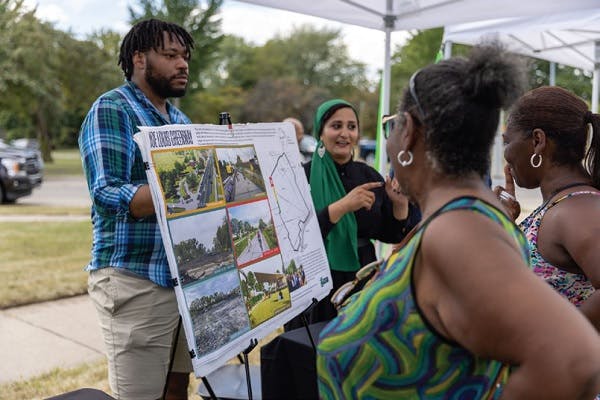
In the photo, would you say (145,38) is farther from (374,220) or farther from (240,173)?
(374,220)

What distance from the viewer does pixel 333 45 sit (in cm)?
6175

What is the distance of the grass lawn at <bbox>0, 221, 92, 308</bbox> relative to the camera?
5.36 meters

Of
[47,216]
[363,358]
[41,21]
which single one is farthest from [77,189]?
[363,358]

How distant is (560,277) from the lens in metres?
1.76

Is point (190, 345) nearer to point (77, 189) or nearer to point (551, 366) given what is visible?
point (551, 366)

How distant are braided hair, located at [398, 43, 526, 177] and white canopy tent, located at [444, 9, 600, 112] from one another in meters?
3.13

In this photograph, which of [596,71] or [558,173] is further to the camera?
[596,71]

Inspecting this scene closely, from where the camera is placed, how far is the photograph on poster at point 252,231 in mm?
2092

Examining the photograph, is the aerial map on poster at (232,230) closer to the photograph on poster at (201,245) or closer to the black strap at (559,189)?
the photograph on poster at (201,245)

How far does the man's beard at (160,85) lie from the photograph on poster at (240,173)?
38 cm

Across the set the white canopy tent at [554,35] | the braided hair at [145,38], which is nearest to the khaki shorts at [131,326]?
the braided hair at [145,38]

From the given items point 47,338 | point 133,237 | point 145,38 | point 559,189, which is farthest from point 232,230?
point 47,338

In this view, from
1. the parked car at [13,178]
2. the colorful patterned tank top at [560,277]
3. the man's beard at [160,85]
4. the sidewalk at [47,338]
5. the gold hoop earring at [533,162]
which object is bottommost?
the sidewalk at [47,338]

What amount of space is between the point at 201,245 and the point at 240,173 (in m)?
0.40
